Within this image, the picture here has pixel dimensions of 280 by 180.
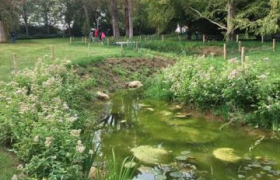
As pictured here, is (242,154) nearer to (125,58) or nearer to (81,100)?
(81,100)

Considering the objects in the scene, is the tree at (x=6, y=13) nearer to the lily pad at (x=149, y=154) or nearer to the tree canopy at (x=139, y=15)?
the tree canopy at (x=139, y=15)

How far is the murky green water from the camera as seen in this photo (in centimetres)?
650

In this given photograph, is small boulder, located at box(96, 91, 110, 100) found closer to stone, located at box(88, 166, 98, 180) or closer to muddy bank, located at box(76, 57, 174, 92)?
muddy bank, located at box(76, 57, 174, 92)

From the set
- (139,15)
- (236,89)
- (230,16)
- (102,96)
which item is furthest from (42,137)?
(139,15)

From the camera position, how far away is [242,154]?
7.42 m

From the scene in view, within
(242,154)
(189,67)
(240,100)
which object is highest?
(189,67)

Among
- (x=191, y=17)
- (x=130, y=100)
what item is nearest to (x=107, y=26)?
(x=191, y=17)

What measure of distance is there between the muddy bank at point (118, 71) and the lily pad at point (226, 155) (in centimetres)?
759

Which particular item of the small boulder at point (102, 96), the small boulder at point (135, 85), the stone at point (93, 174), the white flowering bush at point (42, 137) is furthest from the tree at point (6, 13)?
the stone at point (93, 174)

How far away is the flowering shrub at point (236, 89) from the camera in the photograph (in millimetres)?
9055

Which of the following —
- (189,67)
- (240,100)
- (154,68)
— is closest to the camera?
(240,100)

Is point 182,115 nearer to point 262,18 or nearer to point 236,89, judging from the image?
point 236,89

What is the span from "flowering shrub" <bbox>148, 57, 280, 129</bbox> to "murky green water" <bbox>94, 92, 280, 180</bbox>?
0.53 m

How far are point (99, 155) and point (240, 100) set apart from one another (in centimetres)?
463
